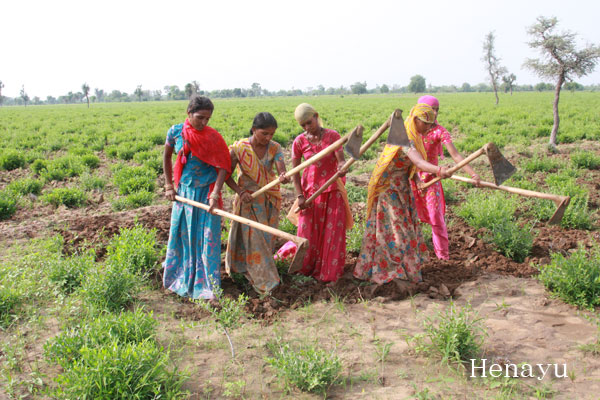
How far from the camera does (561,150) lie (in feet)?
31.9

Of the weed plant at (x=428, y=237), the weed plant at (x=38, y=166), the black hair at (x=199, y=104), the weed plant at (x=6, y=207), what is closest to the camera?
the black hair at (x=199, y=104)

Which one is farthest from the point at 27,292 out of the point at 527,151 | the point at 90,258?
the point at 527,151

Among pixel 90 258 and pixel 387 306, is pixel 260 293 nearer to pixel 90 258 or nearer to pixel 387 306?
pixel 387 306

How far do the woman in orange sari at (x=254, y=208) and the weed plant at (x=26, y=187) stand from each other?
4.99 m

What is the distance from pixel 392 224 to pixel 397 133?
926 millimetres

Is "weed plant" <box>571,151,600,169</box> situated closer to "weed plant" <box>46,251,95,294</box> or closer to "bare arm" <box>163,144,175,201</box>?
"bare arm" <box>163,144,175,201</box>

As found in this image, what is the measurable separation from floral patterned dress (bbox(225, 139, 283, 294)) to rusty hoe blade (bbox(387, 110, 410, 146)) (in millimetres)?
1104

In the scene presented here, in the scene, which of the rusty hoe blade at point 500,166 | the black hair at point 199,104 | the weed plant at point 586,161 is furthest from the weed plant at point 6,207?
the weed plant at point 586,161

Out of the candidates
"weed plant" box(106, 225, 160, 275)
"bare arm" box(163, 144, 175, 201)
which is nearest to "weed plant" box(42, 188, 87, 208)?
"weed plant" box(106, 225, 160, 275)

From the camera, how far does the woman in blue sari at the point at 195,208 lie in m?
3.60

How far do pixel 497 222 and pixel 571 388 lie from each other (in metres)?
2.74

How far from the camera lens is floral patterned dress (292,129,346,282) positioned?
3895mm

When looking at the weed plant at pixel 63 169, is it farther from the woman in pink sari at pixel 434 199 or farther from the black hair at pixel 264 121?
the woman in pink sari at pixel 434 199

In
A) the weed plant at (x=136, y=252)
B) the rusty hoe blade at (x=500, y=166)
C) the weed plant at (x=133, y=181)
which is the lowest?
the weed plant at (x=136, y=252)
